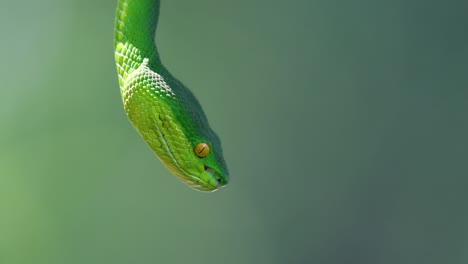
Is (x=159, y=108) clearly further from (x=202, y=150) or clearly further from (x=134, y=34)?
(x=134, y=34)

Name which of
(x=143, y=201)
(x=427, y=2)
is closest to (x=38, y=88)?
(x=143, y=201)

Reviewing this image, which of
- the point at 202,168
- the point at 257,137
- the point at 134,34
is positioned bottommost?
the point at 257,137

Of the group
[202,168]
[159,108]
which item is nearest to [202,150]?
[202,168]

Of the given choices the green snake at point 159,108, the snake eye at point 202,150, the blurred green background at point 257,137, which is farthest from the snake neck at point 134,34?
the blurred green background at point 257,137

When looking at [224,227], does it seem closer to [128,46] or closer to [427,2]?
[427,2]

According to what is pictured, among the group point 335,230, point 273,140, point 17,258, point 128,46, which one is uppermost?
point 128,46
